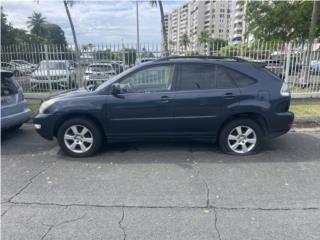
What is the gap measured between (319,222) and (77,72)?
31.1 feet

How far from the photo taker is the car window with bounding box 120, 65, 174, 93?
4.81 meters

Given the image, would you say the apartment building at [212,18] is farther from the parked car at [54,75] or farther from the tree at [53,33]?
the parked car at [54,75]

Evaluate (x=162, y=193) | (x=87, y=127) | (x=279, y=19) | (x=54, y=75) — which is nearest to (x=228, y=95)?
(x=162, y=193)

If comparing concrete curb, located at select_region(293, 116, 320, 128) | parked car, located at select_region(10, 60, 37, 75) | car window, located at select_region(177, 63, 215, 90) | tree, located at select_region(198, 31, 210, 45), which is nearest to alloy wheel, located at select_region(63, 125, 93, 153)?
car window, located at select_region(177, 63, 215, 90)

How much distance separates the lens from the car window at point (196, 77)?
4.79 m

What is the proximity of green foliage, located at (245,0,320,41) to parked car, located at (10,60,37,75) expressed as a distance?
1577cm

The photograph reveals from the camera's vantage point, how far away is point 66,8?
17.3 m

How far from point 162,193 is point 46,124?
251 cm

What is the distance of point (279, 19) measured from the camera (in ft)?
62.4

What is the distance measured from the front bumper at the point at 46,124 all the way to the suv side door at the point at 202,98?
83.9 inches

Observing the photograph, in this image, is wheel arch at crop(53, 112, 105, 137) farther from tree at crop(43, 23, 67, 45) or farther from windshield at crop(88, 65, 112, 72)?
tree at crop(43, 23, 67, 45)

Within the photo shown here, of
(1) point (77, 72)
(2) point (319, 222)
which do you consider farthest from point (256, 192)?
(1) point (77, 72)

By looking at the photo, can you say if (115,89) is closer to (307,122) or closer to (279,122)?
(279,122)

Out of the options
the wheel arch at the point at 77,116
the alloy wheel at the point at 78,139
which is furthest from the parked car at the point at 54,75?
the alloy wheel at the point at 78,139
